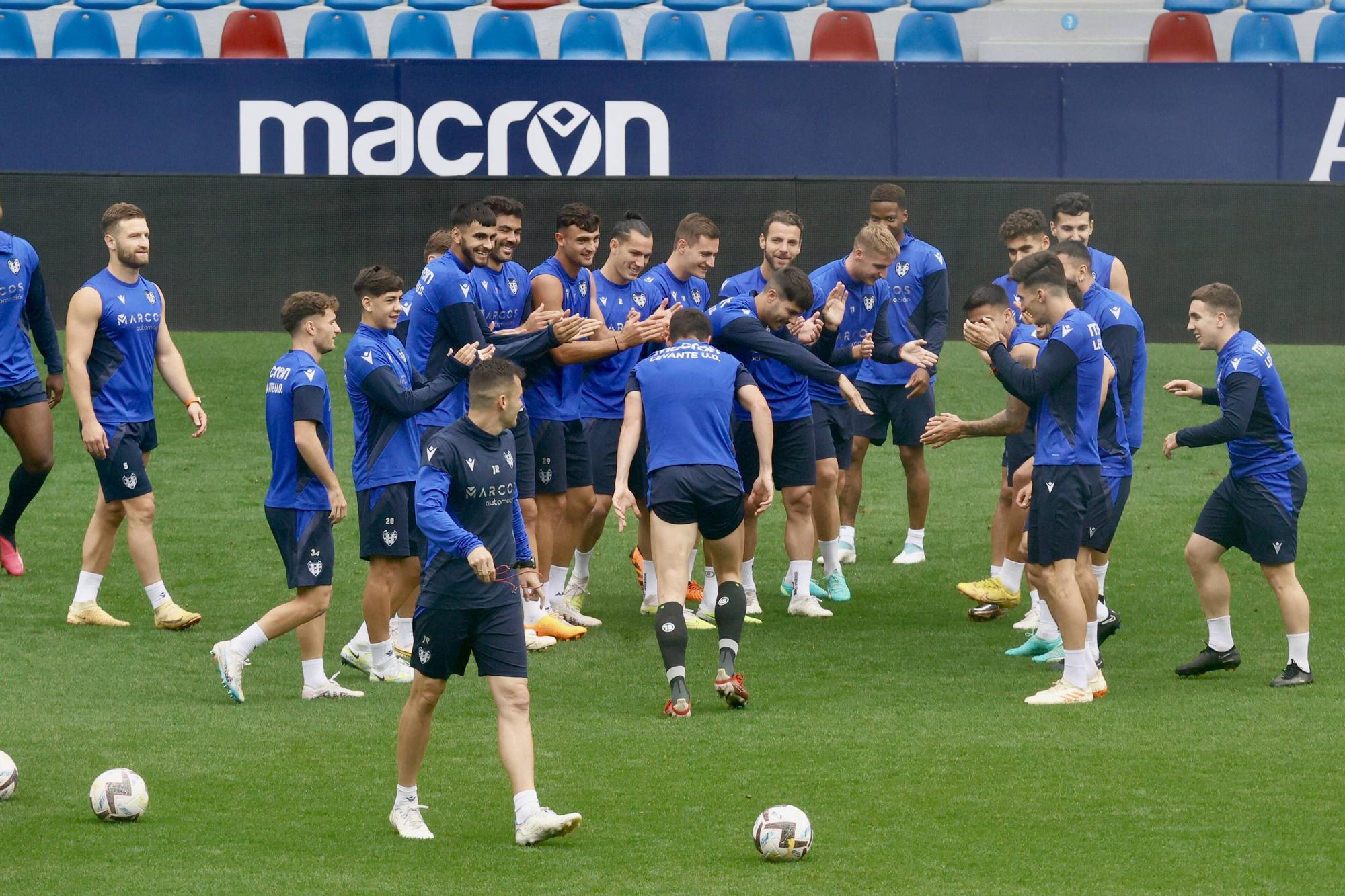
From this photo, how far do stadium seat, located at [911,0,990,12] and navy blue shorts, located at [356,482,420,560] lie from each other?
48.0 feet

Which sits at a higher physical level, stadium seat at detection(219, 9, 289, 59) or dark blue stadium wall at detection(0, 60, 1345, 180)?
stadium seat at detection(219, 9, 289, 59)

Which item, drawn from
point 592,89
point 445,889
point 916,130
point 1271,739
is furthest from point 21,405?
point 916,130

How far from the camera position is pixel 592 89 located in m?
17.8

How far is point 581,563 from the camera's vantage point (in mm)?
10258

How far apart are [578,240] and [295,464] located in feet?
7.44

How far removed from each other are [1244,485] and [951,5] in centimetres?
1380

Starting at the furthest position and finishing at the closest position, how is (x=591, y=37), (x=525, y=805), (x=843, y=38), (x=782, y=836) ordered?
(x=591, y=37) < (x=843, y=38) < (x=525, y=805) < (x=782, y=836)

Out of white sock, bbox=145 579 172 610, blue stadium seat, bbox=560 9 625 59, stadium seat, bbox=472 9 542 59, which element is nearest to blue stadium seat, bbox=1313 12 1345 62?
blue stadium seat, bbox=560 9 625 59

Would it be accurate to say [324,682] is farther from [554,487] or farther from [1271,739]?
[1271,739]

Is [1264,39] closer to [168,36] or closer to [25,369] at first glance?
[168,36]

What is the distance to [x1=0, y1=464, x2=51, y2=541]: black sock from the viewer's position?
10219 mm

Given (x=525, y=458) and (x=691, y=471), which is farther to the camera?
(x=525, y=458)

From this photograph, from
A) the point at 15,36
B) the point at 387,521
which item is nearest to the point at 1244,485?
the point at 387,521

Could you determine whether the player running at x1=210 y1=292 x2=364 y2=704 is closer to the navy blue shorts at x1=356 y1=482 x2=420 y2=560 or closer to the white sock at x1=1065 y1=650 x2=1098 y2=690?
the navy blue shorts at x1=356 y1=482 x2=420 y2=560
